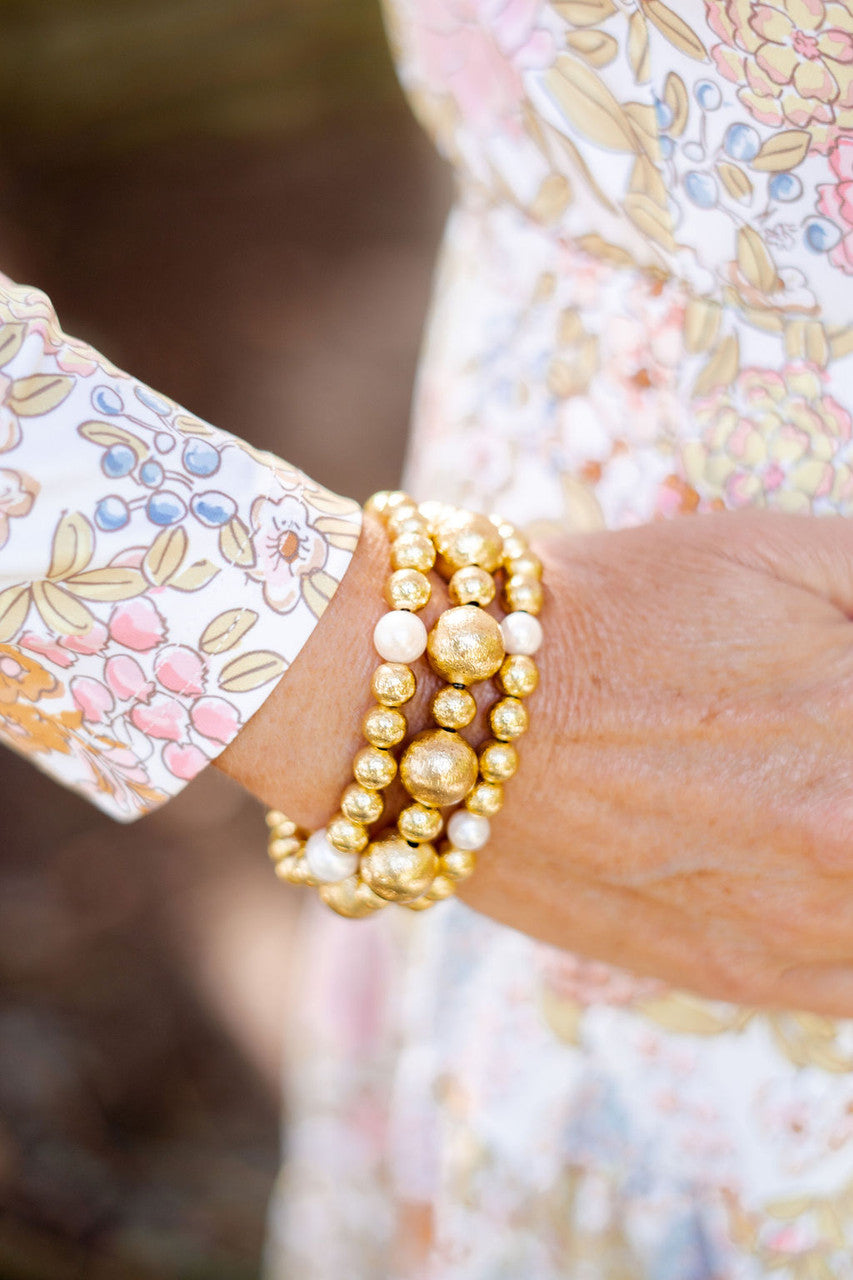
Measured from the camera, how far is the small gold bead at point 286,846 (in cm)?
66

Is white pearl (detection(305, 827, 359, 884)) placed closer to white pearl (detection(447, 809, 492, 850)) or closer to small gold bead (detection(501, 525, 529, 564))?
white pearl (detection(447, 809, 492, 850))

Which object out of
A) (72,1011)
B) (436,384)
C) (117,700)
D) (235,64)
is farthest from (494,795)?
(235,64)

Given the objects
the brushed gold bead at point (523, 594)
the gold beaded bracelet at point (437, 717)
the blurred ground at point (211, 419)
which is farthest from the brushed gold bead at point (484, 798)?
the blurred ground at point (211, 419)

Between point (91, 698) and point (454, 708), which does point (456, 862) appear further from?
point (91, 698)

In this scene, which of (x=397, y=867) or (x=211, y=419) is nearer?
(x=397, y=867)

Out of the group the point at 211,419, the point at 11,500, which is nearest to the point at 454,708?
the point at 11,500

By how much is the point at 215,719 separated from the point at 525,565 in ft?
0.68

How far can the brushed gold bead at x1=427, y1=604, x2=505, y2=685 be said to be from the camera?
0.59 meters

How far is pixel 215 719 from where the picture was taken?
1.92ft

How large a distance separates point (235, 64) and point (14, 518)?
325 centimetres

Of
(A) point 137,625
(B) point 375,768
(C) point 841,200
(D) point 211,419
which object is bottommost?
(D) point 211,419

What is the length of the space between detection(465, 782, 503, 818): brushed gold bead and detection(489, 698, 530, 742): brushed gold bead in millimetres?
29

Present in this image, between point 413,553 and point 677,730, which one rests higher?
point 413,553

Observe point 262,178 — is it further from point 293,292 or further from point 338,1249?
point 338,1249
